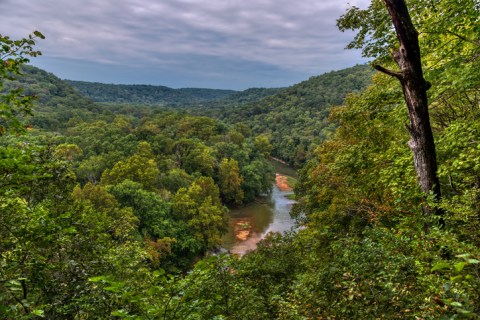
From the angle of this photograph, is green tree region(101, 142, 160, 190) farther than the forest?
Yes

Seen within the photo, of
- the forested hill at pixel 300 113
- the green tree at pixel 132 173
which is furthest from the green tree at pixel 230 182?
the forested hill at pixel 300 113

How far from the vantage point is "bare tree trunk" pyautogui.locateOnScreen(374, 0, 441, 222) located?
201 inches

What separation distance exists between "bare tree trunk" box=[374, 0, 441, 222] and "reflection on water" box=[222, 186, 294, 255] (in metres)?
28.4

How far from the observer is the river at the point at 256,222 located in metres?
36.2

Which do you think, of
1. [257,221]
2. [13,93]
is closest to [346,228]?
[13,93]

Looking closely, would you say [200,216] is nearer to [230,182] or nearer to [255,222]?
[255,222]

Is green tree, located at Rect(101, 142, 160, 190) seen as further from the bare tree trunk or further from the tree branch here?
the tree branch

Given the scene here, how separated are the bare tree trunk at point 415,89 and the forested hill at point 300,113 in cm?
6732

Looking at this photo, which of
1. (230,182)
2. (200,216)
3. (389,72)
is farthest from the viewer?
(230,182)

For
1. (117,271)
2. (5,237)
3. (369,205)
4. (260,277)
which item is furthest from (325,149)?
(5,237)

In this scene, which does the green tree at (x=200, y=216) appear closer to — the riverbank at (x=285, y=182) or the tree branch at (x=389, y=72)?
the tree branch at (x=389, y=72)

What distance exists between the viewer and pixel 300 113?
357 feet

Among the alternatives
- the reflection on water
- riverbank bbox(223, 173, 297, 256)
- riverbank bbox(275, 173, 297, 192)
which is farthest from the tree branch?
riverbank bbox(275, 173, 297, 192)

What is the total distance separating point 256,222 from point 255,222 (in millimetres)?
149
